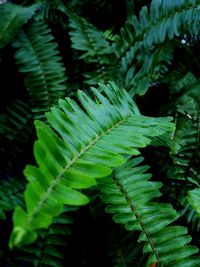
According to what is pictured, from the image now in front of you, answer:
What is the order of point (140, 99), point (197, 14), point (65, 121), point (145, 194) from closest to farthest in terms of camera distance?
point (65, 121), point (145, 194), point (197, 14), point (140, 99)

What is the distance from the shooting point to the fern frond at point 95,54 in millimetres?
1526

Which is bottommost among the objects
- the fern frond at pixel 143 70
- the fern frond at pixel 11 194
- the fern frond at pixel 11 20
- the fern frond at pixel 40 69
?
the fern frond at pixel 11 194

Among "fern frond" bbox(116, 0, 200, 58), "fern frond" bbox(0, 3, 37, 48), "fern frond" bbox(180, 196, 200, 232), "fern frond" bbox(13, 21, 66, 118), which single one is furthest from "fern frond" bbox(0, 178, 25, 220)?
"fern frond" bbox(116, 0, 200, 58)

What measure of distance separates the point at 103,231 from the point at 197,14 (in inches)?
36.8

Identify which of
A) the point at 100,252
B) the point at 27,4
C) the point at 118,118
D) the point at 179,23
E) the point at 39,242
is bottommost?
the point at 100,252

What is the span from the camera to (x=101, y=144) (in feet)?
2.64

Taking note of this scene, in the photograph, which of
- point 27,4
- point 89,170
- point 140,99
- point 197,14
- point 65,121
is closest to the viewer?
point 89,170

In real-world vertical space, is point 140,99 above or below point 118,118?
below

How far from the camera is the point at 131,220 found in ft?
2.85

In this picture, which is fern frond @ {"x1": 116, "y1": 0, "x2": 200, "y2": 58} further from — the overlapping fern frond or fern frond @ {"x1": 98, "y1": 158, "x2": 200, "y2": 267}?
fern frond @ {"x1": 98, "y1": 158, "x2": 200, "y2": 267}

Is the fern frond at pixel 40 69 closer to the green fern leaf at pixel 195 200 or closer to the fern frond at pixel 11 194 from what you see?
the fern frond at pixel 11 194

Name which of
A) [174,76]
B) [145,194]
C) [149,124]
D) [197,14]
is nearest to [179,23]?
[197,14]

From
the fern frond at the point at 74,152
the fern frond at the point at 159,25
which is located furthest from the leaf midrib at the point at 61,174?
the fern frond at the point at 159,25

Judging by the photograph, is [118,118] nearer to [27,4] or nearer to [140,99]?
[140,99]
